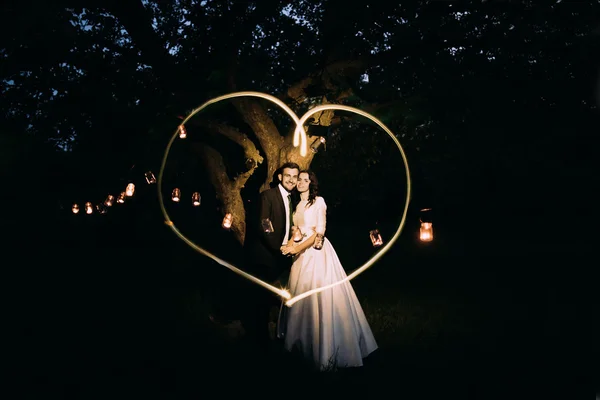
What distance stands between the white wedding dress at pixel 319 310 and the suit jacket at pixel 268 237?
32 cm

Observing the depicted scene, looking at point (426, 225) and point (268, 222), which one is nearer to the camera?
point (426, 225)

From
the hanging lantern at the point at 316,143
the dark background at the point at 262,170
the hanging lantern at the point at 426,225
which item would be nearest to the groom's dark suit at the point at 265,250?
the dark background at the point at 262,170

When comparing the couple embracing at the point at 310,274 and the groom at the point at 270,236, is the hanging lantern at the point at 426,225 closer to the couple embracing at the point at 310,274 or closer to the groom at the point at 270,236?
the couple embracing at the point at 310,274

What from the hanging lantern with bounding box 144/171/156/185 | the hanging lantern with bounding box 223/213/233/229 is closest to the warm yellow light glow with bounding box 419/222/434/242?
the hanging lantern with bounding box 223/213/233/229

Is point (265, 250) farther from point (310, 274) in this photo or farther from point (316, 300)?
point (316, 300)

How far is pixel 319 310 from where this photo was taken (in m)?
7.14

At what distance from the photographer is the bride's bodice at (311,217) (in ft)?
23.4

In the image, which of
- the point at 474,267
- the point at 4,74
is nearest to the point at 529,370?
the point at 4,74

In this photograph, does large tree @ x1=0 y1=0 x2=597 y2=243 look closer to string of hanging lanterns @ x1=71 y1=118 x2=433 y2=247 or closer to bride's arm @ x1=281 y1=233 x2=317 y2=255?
string of hanging lanterns @ x1=71 y1=118 x2=433 y2=247

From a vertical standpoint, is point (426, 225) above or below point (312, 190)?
below

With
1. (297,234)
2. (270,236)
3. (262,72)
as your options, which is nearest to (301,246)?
(297,234)

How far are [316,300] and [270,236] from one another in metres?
1.08

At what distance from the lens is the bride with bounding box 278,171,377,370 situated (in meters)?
7.08

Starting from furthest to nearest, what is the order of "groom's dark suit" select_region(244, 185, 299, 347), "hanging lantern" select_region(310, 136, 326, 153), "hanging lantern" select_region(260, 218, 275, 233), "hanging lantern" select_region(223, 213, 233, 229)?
"hanging lantern" select_region(223, 213, 233, 229) → "hanging lantern" select_region(310, 136, 326, 153) → "groom's dark suit" select_region(244, 185, 299, 347) → "hanging lantern" select_region(260, 218, 275, 233)
